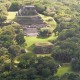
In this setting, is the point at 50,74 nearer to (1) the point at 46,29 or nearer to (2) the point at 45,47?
(2) the point at 45,47

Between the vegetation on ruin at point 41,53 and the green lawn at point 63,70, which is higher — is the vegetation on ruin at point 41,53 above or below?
above

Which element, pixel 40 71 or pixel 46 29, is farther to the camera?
pixel 46 29

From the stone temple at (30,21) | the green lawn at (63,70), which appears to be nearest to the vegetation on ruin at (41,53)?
the green lawn at (63,70)

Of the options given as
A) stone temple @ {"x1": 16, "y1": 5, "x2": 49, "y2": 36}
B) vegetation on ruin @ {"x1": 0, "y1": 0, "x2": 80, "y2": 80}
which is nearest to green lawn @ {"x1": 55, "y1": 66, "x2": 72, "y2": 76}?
vegetation on ruin @ {"x1": 0, "y1": 0, "x2": 80, "y2": 80}

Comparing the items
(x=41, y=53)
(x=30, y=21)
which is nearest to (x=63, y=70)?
(x=41, y=53)

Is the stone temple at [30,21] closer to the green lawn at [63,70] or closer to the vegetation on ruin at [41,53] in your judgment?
the vegetation on ruin at [41,53]

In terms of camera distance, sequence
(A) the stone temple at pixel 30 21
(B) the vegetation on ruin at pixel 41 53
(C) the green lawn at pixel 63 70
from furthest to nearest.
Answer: (A) the stone temple at pixel 30 21, (C) the green lawn at pixel 63 70, (B) the vegetation on ruin at pixel 41 53

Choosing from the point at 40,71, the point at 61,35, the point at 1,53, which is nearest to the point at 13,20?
the point at 61,35

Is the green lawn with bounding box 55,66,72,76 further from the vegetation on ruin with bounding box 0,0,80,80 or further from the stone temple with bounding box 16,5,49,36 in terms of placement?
the stone temple with bounding box 16,5,49,36
